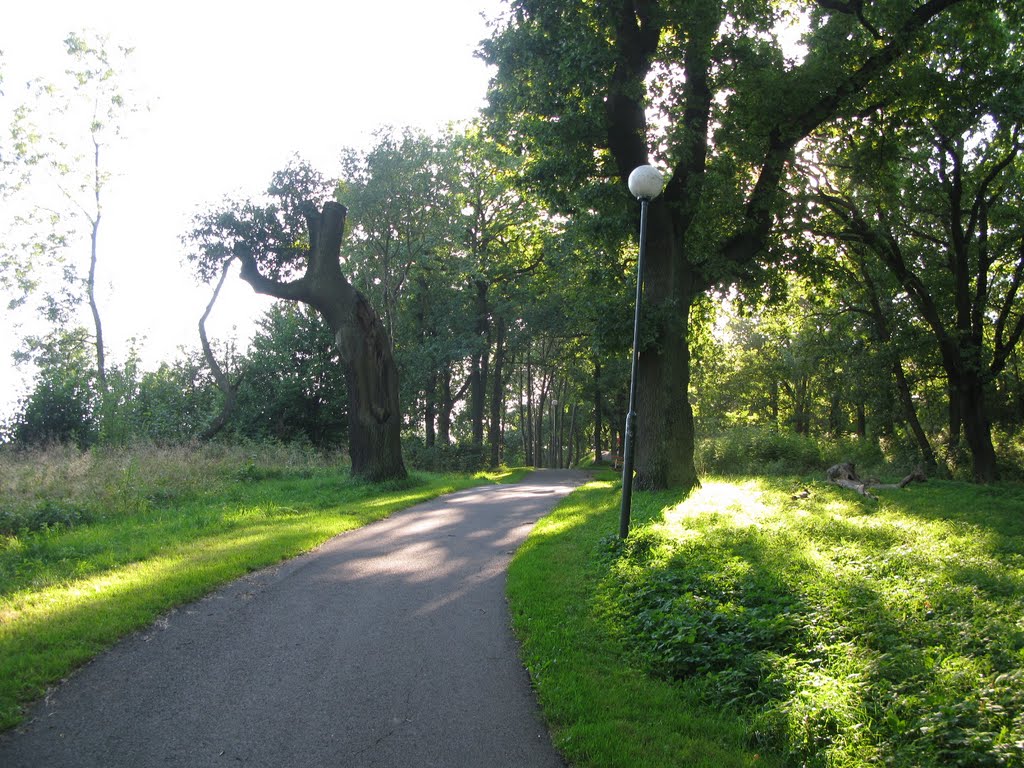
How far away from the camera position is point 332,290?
17.1 metres

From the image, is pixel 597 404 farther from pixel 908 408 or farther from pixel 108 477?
pixel 108 477

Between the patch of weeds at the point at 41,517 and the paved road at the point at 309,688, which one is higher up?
the patch of weeds at the point at 41,517

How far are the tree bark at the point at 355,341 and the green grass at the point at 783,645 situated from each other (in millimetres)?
9092

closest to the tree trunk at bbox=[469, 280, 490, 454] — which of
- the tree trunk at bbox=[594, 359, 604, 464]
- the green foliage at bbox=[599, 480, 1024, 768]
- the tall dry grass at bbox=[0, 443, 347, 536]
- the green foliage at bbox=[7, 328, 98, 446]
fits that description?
the tree trunk at bbox=[594, 359, 604, 464]

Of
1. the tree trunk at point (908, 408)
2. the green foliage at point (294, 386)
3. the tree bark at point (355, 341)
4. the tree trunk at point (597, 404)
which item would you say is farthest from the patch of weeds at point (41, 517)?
the tree trunk at point (597, 404)

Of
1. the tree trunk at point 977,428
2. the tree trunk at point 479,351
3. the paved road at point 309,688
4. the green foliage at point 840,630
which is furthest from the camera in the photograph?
the tree trunk at point 479,351

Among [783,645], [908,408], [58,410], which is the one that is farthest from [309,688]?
[908,408]

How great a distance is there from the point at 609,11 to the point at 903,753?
13274 millimetres

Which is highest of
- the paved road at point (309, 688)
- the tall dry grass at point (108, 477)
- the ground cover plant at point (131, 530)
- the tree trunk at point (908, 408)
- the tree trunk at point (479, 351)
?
the tree trunk at point (479, 351)

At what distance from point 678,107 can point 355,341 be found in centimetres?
927

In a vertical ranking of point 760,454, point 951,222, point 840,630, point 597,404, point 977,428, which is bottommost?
point 840,630

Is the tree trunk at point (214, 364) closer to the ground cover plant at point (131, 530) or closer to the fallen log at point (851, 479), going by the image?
the ground cover plant at point (131, 530)

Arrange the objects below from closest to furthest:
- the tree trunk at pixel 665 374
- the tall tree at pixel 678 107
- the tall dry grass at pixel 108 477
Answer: the tall dry grass at pixel 108 477 < the tall tree at pixel 678 107 < the tree trunk at pixel 665 374

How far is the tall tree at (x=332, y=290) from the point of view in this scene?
1708 centimetres
